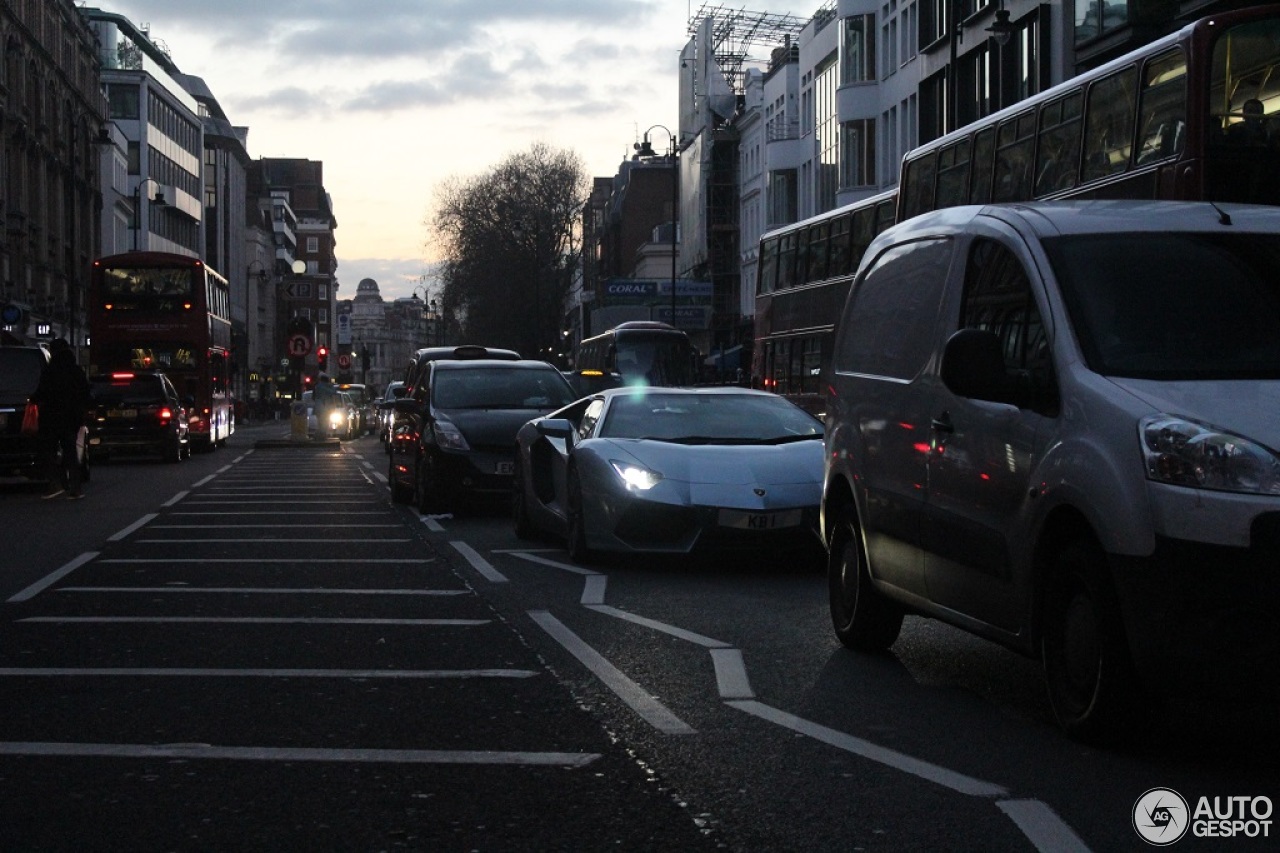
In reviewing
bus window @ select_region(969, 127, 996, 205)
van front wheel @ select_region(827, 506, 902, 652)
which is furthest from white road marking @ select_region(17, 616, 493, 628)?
bus window @ select_region(969, 127, 996, 205)

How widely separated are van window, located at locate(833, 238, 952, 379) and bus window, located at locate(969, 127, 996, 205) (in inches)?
456

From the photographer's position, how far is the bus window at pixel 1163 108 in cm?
1556

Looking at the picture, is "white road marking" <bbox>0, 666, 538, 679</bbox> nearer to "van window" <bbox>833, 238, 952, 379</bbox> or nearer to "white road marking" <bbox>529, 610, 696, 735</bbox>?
"white road marking" <bbox>529, 610, 696, 735</bbox>

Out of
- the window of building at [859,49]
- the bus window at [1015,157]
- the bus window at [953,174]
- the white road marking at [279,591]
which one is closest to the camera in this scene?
the white road marking at [279,591]

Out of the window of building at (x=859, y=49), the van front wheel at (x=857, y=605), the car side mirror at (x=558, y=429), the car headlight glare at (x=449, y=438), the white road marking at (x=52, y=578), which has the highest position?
the window of building at (x=859, y=49)

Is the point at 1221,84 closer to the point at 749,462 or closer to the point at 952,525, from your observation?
the point at 749,462

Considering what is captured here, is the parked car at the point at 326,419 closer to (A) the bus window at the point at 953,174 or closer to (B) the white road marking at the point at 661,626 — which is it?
(A) the bus window at the point at 953,174

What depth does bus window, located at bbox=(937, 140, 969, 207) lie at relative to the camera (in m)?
21.2

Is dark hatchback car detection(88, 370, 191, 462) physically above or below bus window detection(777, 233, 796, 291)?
below

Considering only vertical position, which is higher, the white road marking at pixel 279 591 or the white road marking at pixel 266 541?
the white road marking at pixel 266 541

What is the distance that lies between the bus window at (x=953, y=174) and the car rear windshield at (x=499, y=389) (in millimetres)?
4904

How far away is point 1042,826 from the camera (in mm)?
5027

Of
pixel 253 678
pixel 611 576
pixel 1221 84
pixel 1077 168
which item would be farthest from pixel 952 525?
pixel 1077 168

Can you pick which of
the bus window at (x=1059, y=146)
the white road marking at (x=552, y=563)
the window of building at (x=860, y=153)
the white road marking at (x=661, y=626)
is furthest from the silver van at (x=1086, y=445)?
the window of building at (x=860, y=153)
